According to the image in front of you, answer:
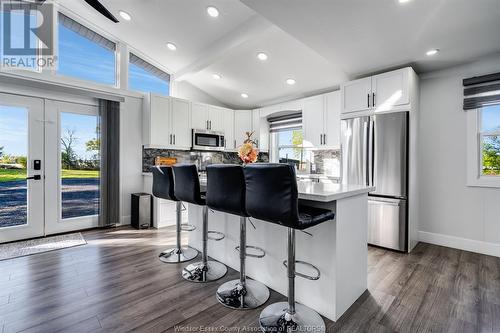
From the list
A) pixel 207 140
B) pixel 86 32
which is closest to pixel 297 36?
pixel 207 140

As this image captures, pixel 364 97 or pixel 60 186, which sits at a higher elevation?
pixel 364 97

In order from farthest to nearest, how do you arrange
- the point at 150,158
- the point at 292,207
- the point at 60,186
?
the point at 150,158, the point at 60,186, the point at 292,207

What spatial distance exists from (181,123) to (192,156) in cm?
80

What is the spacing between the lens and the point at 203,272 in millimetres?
2449

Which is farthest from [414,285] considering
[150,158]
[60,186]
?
[60,186]

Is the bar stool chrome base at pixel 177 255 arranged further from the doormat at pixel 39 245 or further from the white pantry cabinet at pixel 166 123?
the white pantry cabinet at pixel 166 123

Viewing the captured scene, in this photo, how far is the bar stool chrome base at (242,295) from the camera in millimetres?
1945

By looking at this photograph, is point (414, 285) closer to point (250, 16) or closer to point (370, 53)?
point (370, 53)

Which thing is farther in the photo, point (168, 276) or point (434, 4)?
point (168, 276)

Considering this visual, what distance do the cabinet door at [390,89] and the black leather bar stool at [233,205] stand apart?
103 inches

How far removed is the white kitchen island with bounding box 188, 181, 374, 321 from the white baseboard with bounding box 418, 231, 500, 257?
211cm

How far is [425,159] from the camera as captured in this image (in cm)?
359

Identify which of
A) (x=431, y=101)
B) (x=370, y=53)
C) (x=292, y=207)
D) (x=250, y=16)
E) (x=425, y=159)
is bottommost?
(x=292, y=207)

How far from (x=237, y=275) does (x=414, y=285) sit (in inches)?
67.4
